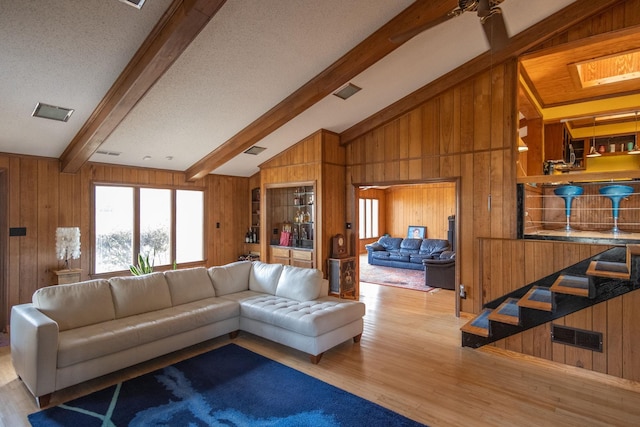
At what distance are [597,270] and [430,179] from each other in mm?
2656

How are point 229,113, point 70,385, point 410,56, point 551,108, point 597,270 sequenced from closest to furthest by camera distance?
1. point 70,385
2. point 597,270
3. point 410,56
4. point 229,113
5. point 551,108

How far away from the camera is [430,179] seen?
556 centimetres

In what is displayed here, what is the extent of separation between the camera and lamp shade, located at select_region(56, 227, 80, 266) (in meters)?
4.89

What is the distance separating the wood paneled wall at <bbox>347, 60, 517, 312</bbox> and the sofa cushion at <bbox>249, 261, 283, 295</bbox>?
2599 millimetres

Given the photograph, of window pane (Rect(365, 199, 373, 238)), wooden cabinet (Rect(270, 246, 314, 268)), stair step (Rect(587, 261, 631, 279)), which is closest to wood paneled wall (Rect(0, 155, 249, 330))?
wooden cabinet (Rect(270, 246, 314, 268))

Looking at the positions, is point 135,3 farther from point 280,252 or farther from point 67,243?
point 280,252

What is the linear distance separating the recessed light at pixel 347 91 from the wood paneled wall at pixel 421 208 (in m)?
6.80

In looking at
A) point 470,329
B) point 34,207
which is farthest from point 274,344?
point 34,207

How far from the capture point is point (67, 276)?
4.93 metres

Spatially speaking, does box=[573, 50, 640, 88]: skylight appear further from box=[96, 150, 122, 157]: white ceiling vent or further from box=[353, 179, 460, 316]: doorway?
box=[96, 150, 122, 157]: white ceiling vent

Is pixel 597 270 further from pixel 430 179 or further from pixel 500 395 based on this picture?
pixel 430 179

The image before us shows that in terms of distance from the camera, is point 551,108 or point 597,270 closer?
point 597,270

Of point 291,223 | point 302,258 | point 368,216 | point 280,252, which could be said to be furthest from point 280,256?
point 368,216

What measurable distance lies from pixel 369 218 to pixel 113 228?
868cm
